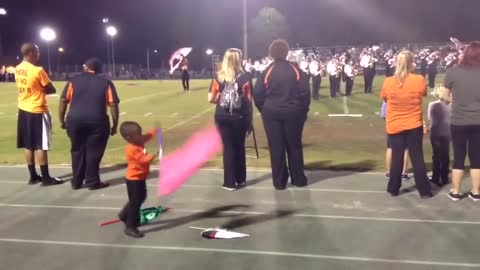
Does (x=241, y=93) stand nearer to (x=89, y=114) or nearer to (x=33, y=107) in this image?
(x=89, y=114)

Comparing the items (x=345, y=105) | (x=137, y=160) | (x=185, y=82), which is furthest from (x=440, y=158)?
(x=185, y=82)

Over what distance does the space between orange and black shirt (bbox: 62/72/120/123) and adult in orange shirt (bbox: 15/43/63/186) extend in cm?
46

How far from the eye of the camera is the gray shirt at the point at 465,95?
6.51 metres

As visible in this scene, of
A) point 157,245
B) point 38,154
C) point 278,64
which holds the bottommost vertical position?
point 157,245

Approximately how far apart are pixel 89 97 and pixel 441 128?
15.0 ft

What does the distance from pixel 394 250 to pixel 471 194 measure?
7.70 ft

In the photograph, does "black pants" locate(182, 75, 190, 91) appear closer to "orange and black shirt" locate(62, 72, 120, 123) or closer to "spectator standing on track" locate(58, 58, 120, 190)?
"spectator standing on track" locate(58, 58, 120, 190)

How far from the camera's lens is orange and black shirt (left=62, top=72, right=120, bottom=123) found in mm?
7281

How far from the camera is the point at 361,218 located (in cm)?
606

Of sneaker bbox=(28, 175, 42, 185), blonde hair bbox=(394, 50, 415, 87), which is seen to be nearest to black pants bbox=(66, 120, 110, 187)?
sneaker bbox=(28, 175, 42, 185)

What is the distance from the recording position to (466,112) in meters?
6.55

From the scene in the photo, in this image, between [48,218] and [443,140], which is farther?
[443,140]

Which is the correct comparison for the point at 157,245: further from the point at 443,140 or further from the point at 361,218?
the point at 443,140

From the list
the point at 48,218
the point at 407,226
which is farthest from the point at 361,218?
the point at 48,218
